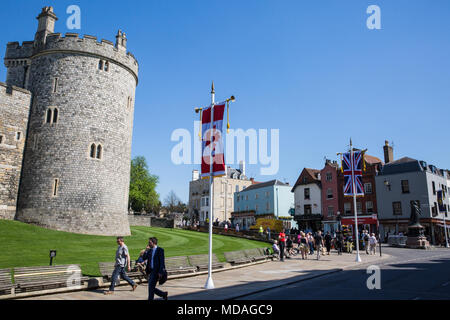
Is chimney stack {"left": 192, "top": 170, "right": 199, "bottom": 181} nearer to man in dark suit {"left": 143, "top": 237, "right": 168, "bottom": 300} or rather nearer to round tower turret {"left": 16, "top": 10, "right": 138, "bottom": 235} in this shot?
round tower turret {"left": 16, "top": 10, "right": 138, "bottom": 235}

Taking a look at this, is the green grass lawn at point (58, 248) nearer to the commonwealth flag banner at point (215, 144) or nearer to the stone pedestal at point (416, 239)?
the commonwealth flag banner at point (215, 144)

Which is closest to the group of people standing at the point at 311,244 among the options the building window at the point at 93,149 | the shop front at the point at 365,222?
the shop front at the point at 365,222

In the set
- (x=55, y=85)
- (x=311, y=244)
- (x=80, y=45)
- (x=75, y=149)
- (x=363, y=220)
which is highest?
(x=80, y=45)

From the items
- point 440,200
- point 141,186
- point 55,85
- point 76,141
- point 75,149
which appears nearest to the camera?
point 75,149

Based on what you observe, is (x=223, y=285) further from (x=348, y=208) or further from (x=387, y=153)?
(x=387, y=153)

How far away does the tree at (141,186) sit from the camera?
2813 inches

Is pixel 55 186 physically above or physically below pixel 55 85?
below

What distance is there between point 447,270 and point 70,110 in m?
28.2

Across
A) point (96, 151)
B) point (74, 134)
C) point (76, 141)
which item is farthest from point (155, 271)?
point (74, 134)

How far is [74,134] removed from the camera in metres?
27.7

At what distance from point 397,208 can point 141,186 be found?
50.2 meters

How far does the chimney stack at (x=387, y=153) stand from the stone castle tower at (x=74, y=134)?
3725 centimetres
